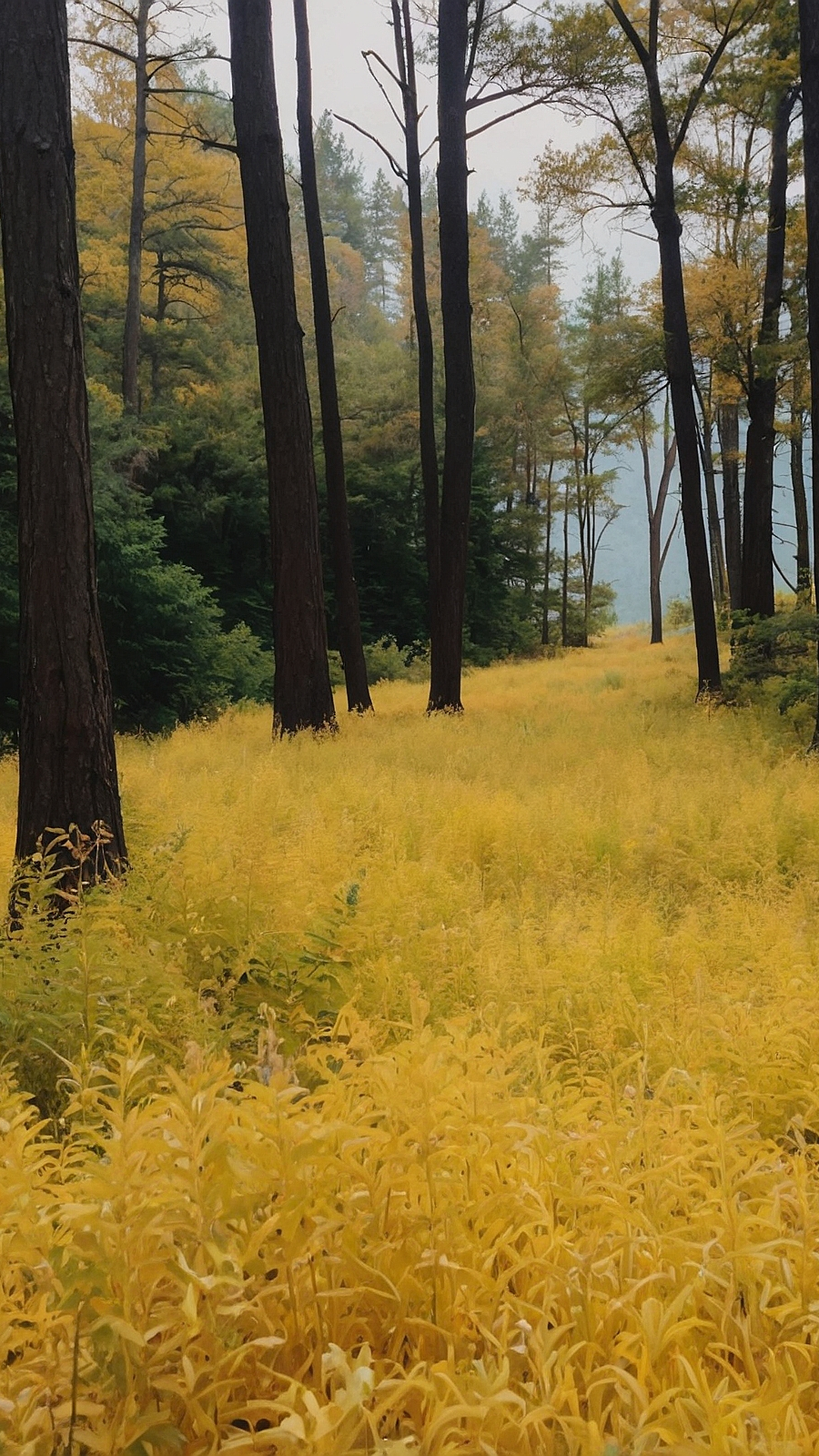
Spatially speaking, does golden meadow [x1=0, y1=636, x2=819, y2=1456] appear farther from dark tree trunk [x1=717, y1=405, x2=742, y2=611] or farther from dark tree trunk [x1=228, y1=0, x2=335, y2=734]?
dark tree trunk [x1=717, y1=405, x2=742, y2=611]

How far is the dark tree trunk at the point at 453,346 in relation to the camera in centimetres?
1166

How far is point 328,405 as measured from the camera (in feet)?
44.6

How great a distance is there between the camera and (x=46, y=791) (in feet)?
14.5

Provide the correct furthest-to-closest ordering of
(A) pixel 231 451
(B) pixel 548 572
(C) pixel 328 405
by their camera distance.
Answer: (B) pixel 548 572 < (A) pixel 231 451 < (C) pixel 328 405

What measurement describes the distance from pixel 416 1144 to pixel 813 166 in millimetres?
9167

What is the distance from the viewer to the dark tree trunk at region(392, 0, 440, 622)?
47.6 ft

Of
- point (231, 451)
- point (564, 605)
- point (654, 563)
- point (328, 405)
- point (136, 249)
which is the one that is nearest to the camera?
point (328, 405)

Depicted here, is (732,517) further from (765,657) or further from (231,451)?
(231,451)

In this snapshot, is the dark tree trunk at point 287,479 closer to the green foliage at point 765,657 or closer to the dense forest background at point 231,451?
the dense forest background at point 231,451

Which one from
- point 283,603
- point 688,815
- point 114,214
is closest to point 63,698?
point 688,815

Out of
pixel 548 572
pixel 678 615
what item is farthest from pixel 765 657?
pixel 678 615

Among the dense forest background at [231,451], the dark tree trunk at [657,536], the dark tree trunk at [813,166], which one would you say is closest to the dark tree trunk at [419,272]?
the dense forest background at [231,451]

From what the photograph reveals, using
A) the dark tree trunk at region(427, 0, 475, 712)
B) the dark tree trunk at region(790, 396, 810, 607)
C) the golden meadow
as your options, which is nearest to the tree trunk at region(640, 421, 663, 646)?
the dark tree trunk at region(790, 396, 810, 607)

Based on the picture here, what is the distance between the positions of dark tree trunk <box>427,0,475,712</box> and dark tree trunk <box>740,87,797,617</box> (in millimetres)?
4641
